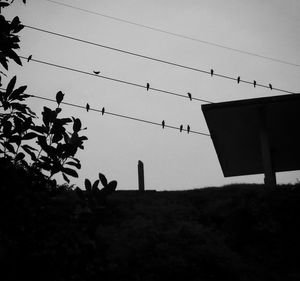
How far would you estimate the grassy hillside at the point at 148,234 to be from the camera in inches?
129

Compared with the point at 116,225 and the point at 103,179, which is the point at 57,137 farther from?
the point at 116,225

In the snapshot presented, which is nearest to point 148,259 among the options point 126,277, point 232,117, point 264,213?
point 126,277

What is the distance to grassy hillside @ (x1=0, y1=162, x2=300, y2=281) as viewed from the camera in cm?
328

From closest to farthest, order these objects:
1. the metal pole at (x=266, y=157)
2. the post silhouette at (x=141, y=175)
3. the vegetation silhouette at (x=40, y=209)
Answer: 1. the vegetation silhouette at (x=40, y=209)
2. the metal pole at (x=266, y=157)
3. the post silhouette at (x=141, y=175)

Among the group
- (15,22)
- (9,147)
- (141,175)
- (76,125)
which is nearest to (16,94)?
(9,147)

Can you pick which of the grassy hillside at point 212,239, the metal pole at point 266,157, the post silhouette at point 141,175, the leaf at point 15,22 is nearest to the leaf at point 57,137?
the leaf at point 15,22

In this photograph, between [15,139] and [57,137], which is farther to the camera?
[57,137]

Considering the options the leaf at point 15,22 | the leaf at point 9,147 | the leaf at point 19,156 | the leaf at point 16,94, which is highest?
the leaf at point 15,22

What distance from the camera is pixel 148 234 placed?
1198 centimetres

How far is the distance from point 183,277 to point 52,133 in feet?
22.9

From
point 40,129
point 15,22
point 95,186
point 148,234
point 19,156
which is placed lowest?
point 148,234

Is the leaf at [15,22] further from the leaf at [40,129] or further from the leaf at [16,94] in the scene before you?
the leaf at [40,129]

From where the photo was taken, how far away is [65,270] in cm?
338

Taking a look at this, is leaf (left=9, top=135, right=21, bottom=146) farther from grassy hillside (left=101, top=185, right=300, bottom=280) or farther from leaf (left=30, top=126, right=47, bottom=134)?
grassy hillside (left=101, top=185, right=300, bottom=280)
